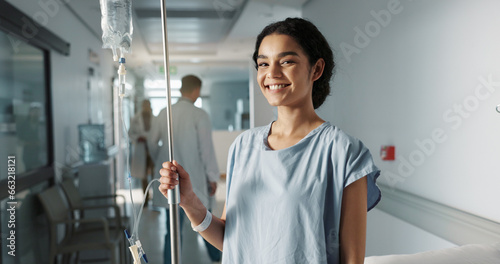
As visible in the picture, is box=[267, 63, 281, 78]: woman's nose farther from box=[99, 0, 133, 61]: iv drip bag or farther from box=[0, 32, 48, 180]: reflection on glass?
box=[0, 32, 48, 180]: reflection on glass

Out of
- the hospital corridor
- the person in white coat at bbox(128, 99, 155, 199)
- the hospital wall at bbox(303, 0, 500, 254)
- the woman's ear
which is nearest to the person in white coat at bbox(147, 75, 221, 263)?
the hospital corridor

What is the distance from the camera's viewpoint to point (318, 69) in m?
0.94

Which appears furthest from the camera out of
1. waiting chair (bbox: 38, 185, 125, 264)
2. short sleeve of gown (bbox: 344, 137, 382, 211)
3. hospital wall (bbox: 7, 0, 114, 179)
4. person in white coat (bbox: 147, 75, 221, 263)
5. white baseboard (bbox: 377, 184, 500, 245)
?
hospital wall (bbox: 7, 0, 114, 179)

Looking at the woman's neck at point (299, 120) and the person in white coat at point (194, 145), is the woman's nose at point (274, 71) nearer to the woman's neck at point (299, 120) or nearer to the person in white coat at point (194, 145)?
the woman's neck at point (299, 120)

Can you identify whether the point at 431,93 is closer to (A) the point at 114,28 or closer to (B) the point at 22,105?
(A) the point at 114,28

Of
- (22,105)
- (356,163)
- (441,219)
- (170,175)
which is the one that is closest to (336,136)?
(356,163)

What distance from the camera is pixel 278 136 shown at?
97cm

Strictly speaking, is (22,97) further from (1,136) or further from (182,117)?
(182,117)

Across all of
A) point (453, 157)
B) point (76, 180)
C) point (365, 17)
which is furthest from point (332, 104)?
point (76, 180)

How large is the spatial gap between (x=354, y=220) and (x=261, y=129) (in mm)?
329

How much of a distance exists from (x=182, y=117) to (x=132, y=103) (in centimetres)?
103

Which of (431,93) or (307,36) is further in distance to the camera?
(431,93)

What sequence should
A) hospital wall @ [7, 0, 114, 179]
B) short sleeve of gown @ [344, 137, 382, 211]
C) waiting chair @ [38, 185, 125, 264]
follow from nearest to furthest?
short sleeve of gown @ [344, 137, 382, 211], waiting chair @ [38, 185, 125, 264], hospital wall @ [7, 0, 114, 179]

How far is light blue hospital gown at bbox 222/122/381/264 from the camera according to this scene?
832mm
